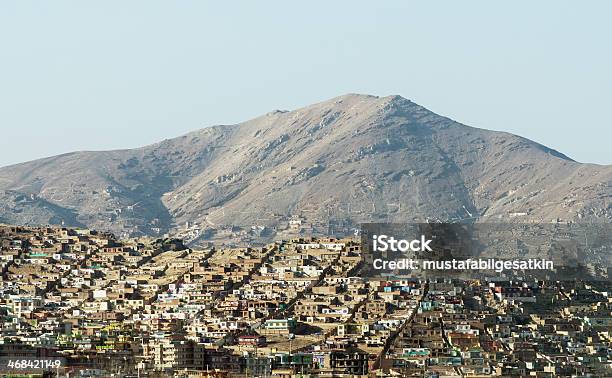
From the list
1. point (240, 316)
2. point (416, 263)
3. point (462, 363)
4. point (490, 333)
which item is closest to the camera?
point (462, 363)

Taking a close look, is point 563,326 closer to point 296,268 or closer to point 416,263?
point 416,263

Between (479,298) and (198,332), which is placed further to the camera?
(479,298)

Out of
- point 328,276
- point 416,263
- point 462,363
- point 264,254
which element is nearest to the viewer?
point 462,363

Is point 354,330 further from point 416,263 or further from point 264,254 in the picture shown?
point 264,254

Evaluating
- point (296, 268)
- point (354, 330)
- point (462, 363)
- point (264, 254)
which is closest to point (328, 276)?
point (296, 268)

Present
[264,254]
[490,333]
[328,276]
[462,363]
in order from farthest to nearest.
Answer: [264,254]
[328,276]
[490,333]
[462,363]

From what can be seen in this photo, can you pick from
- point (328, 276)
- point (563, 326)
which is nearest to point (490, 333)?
point (563, 326)
